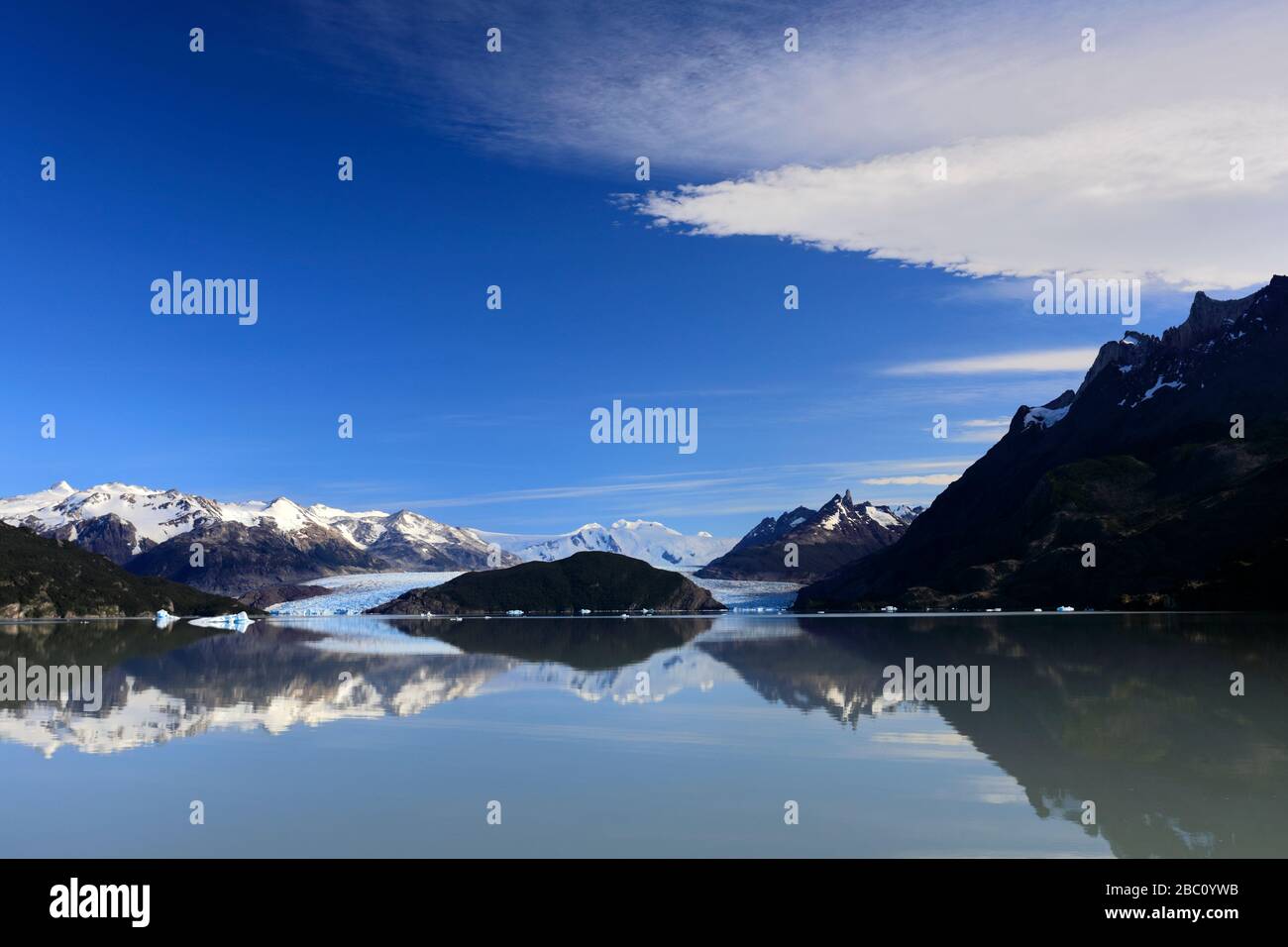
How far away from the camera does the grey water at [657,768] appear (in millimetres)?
19969

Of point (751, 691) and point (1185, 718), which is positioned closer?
point (1185, 718)

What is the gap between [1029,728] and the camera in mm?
34938

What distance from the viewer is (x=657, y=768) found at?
28.5 m

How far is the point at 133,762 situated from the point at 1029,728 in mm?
29655

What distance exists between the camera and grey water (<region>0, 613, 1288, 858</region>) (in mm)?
19969
